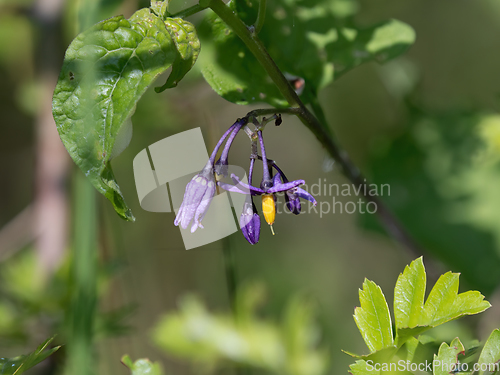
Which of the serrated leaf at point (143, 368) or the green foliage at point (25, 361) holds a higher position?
the green foliage at point (25, 361)

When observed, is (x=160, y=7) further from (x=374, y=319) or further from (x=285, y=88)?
(x=374, y=319)

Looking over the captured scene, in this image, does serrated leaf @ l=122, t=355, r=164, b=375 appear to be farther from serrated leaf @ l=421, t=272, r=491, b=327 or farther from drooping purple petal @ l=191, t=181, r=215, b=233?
serrated leaf @ l=421, t=272, r=491, b=327

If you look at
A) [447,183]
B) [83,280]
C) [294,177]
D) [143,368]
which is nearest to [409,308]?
[143,368]

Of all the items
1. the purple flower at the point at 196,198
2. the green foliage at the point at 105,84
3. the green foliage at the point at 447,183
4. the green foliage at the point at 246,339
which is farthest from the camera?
the green foliage at the point at 447,183

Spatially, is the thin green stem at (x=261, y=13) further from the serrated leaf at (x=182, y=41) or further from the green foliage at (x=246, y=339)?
the green foliage at (x=246, y=339)

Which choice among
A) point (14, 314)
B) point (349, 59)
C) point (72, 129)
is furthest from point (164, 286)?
point (72, 129)

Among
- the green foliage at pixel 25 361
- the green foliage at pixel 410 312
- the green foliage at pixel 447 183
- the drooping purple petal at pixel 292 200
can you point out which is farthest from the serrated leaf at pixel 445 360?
the green foliage at pixel 447 183

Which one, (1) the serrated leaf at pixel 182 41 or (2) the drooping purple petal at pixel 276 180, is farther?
(2) the drooping purple petal at pixel 276 180
